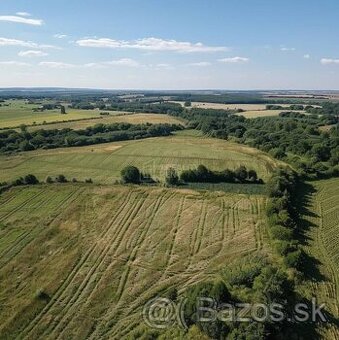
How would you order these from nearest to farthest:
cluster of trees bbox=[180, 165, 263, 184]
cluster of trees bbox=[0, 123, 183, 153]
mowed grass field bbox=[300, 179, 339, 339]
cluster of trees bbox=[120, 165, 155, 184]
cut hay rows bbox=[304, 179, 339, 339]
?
mowed grass field bbox=[300, 179, 339, 339] < cut hay rows bbox=[304, 179, 339, 339] < cluster of trees bbox=[120, 165, 155, 184] < cluster of trees bbox=[180, 165, 263, 184] < cluster of trees bbox=[0, 123, 183, 153]

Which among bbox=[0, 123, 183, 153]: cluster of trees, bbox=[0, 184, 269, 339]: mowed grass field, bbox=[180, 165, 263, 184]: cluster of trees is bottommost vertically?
bbox=[0, 123, 183, 153]: cluster of trees

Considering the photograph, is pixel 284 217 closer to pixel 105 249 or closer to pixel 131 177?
pixel 105 249

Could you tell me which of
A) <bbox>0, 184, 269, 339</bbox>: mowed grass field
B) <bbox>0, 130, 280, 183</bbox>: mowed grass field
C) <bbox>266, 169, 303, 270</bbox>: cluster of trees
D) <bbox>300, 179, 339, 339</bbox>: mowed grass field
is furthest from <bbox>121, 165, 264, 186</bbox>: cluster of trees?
→ <bbox>300, 179, 339, 339</bbox>: mowed grass field

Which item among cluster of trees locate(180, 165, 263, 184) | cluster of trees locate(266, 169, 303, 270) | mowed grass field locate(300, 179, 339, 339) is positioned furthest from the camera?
cluster of trees locate(180, 165, 263, 184)

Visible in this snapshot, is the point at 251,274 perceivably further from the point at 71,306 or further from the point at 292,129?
the point at 292,129

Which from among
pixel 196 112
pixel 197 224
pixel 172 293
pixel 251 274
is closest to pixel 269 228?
pixel 197 224

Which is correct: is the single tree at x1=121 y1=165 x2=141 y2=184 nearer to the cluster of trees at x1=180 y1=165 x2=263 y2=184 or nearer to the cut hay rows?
the cluster of trees at x1=180 y1=165 x2=263 y2=184

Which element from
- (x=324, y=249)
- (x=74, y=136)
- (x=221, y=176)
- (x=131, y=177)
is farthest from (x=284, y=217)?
(x=74, y=136)

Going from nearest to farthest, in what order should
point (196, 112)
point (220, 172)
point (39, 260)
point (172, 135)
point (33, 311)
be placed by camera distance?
point (33, 311) → point (39, 260) → point (220, 172) → point (172, 135) → point (196, 112)
